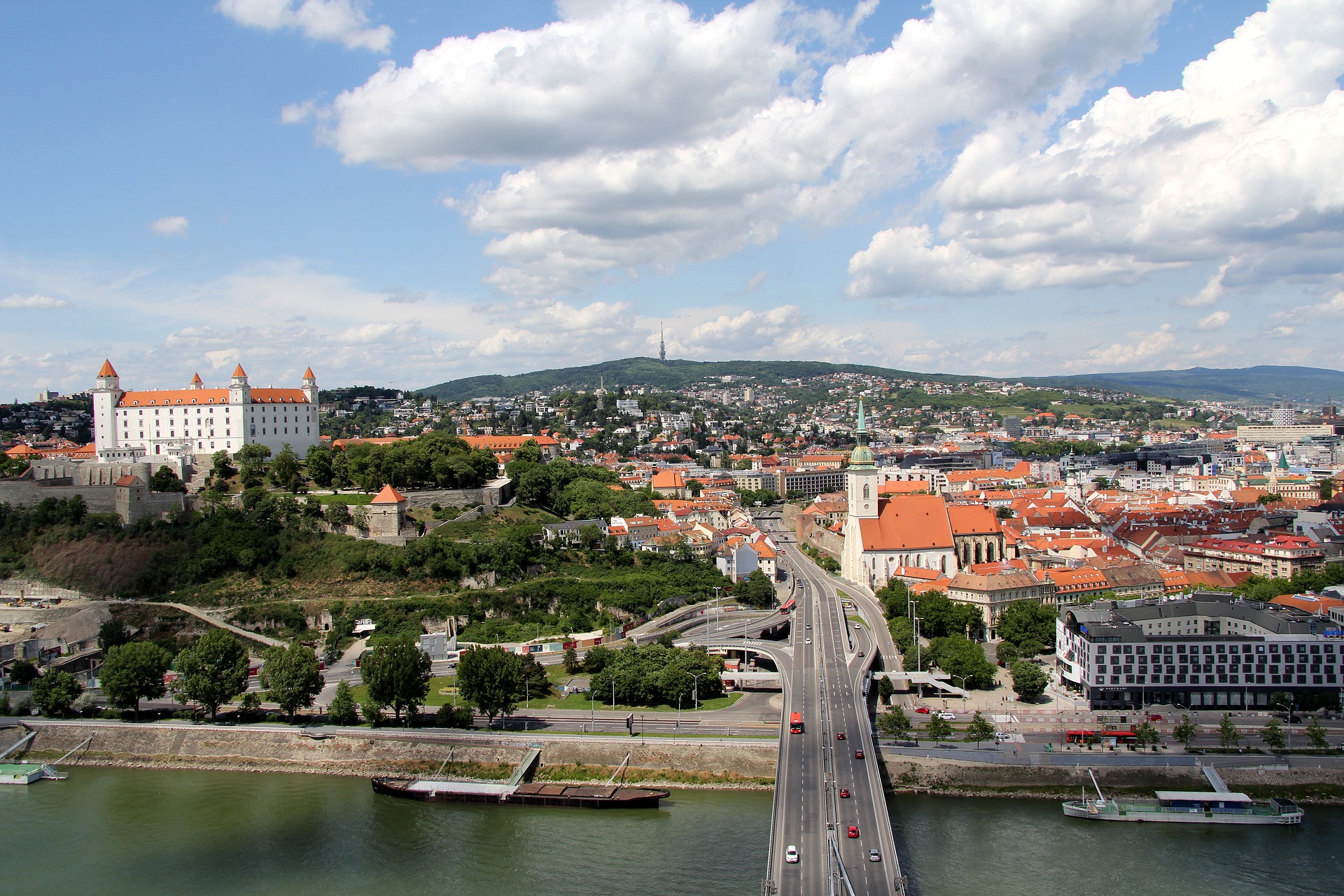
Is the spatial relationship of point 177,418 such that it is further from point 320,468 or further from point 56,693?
point 56,693

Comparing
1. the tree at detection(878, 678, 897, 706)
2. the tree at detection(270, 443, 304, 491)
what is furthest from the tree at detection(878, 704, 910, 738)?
the tree at detection(270, 443, 304, 491)

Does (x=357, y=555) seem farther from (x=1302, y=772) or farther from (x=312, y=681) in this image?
(x=1302, y=772)

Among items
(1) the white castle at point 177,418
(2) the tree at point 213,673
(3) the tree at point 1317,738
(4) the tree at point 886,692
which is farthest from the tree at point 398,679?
(1) the white castle at point 177,418

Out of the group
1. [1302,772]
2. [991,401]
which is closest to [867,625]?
[1302,772]

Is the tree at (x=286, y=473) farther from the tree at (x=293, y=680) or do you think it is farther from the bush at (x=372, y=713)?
the bush at (x=372, y=713)

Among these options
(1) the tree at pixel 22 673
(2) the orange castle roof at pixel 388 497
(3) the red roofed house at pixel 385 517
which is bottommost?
(1) the tree at pixel 22 673
